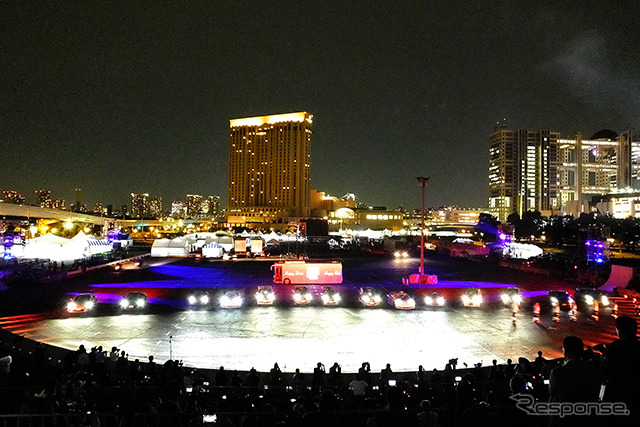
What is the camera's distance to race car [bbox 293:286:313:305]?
28.3 m

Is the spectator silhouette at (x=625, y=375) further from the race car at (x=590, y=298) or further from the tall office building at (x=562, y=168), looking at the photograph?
the tall office building at (x=562, y=168)

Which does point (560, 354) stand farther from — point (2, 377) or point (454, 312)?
point (2, 377)

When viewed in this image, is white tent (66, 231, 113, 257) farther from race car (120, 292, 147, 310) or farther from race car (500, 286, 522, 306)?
race car (500, 286, 522, 306)

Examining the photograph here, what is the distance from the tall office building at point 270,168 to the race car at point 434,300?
151743 millimetres

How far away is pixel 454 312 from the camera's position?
86.1ft

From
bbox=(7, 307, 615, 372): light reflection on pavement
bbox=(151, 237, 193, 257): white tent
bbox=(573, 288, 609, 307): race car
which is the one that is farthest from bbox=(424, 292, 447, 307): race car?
bbox=(151, 237, 193, 257): white tent

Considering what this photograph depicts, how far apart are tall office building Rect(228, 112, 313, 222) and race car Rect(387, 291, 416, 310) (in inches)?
5997

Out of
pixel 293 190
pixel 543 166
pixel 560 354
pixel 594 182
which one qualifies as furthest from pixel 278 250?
pixel 594 182

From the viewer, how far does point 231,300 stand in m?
27.1

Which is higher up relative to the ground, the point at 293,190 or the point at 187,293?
the point at 293,190

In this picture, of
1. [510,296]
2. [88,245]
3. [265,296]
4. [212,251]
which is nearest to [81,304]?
[265,296]

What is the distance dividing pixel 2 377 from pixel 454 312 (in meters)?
22.1

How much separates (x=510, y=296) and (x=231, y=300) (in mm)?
17214

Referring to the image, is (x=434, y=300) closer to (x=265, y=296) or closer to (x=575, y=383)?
(x=265, y=296)
